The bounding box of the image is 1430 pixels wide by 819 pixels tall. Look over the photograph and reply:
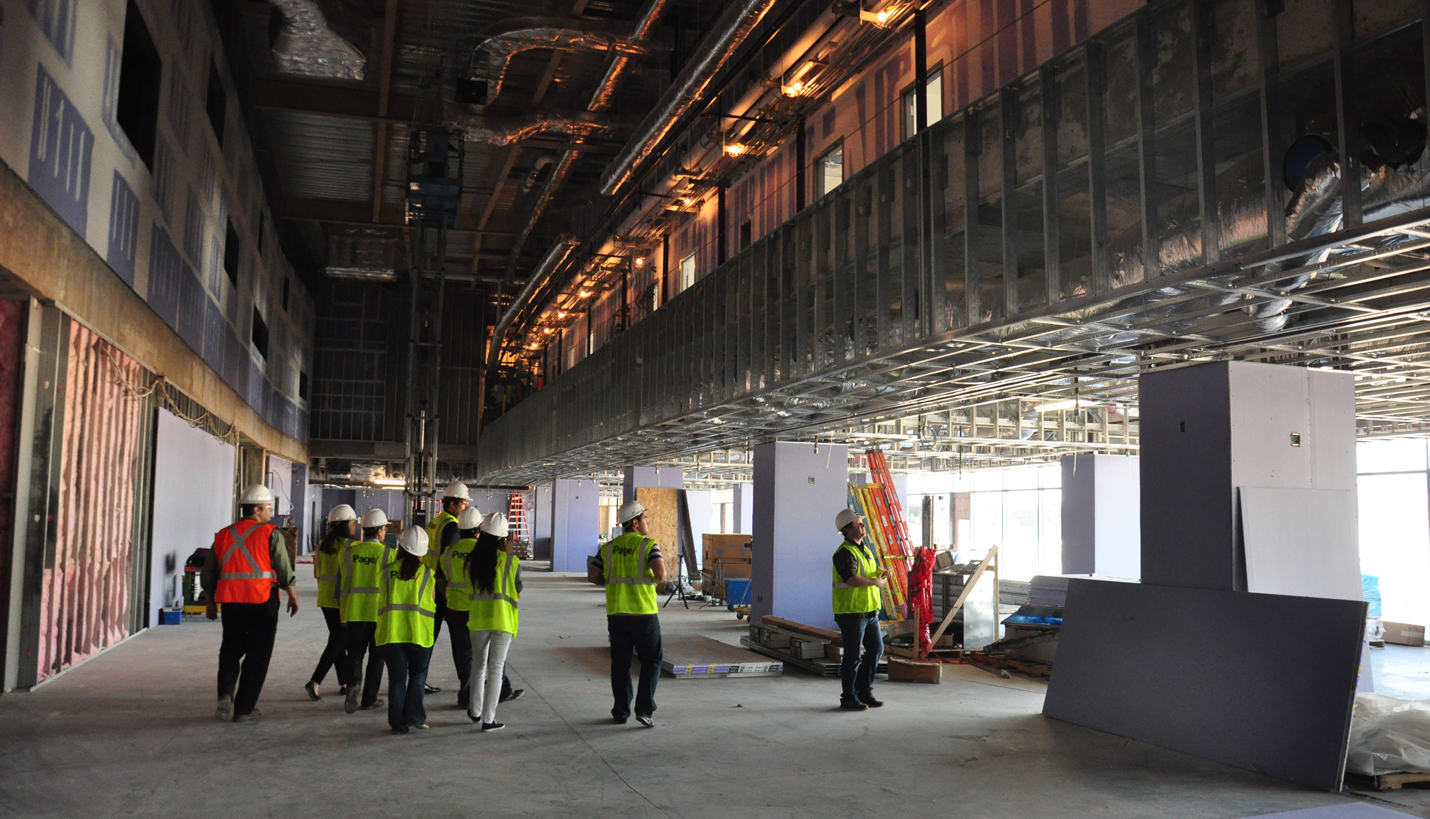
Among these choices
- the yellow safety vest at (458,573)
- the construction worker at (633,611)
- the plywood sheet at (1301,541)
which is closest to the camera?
the construction worker at (633,611)

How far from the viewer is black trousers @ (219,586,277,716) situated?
880 cm

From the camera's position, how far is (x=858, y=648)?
10.5 metres

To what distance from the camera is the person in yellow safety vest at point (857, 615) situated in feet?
34.0

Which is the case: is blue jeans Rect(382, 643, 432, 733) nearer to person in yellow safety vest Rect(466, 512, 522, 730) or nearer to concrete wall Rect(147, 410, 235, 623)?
person in yellow safety vest Rect(466, 512, 522, 730)

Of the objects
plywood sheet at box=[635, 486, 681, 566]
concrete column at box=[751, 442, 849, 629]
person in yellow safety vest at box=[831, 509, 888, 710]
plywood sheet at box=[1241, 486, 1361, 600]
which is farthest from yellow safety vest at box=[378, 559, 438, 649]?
plywood sheet at box=[635, 486, 681, 566]

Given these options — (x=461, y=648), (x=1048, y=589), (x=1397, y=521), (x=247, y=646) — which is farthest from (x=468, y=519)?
(x=1397, y=521)

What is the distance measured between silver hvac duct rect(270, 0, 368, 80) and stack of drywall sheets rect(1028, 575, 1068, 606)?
649 inches

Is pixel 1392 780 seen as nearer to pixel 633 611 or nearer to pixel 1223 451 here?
pixel 1223 451

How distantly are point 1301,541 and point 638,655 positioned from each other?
6.46m

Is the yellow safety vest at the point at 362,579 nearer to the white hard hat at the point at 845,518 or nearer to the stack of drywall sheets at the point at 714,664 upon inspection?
the stack of drywall sheets at the point at 714,664

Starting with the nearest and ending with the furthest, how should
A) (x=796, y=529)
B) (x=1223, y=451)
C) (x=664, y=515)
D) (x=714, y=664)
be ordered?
1. (x=1223, y=451)
2. (x=714, y=664)
3. (x=796, y=529)
4. (x=664, y=515)

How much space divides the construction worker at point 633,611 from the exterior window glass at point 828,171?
7.95 meters

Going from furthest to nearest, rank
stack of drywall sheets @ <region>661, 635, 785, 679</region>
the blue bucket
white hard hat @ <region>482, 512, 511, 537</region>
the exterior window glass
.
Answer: the blue bucket → the exterior window glass → stack of drywall sheets @ <region>661, 635, 785, 679</region> → white hard hat @ <region>482, 512, 511, 537</region>

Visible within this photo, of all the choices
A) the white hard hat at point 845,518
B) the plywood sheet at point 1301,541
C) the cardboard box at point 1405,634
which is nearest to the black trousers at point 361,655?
the white hard hat at point 845,518
